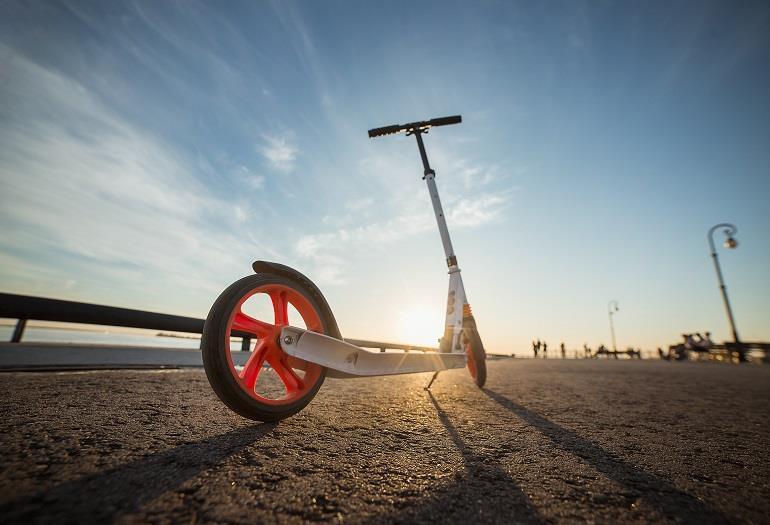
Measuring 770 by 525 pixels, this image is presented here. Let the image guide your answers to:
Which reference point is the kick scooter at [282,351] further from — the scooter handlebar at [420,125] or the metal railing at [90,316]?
the scooter handlebar at [420,125]

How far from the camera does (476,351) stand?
13.8ft

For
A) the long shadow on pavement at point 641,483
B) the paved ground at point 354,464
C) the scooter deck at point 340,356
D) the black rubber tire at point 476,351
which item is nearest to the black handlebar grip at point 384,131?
the black rubber tire at point 476,351

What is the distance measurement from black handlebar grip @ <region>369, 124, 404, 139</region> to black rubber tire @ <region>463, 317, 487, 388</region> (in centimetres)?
314

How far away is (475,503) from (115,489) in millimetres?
1078

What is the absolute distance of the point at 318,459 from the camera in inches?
52.4

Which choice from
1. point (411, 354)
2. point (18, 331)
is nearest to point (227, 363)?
point (411, 354)

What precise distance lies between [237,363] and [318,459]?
10.7 feet

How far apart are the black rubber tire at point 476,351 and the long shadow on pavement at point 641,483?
214 centimetres

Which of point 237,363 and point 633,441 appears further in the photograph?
point 237,363

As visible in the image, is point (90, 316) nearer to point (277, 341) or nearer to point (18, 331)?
point (277, 341)

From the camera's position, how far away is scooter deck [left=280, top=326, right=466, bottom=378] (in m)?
1.85

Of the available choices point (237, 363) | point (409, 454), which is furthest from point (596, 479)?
point (237, 363)

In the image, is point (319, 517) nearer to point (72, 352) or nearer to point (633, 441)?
point (633, 441)

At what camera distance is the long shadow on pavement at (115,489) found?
78 centimetres
